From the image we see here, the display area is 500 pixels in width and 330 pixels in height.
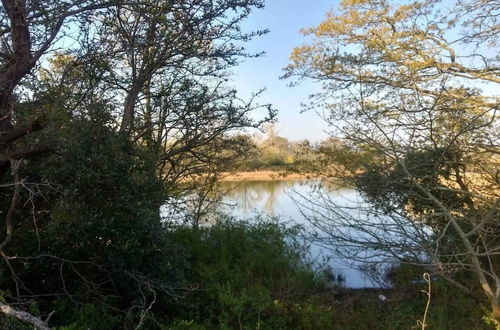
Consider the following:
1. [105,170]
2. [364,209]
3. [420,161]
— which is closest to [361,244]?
[364,209]

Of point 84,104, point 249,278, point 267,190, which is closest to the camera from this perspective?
point 84,104

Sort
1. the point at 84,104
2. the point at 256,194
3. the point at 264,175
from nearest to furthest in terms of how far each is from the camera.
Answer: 1. the point at 84,104
2. the point at 264,175
3. the point at 256,194

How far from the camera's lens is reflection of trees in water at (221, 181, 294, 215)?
44.5 feet

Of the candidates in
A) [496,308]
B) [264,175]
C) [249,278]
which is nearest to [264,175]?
[264,175]

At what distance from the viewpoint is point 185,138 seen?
918cm

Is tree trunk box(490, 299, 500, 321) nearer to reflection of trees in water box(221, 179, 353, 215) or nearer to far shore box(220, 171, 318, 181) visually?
reflection of trees in water box(221, 179, 353, 215)

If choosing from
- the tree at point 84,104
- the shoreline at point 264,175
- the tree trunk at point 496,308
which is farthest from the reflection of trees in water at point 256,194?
the tree trunk at point 496,308

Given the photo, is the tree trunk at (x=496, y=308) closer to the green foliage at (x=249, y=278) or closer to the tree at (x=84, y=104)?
the green foliage at (x=249, y=278)

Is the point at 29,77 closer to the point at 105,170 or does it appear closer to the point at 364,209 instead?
the point at 105,170

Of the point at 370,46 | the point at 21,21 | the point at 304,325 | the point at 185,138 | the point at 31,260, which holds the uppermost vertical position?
the point at 370,46

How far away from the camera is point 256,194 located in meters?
16.8

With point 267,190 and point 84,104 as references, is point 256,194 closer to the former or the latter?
point 267,190

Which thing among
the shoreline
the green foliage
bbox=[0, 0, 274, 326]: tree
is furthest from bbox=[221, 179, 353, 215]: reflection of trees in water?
bbox=[0, 0, 274, 326]: tree

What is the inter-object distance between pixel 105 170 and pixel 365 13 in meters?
7.19
